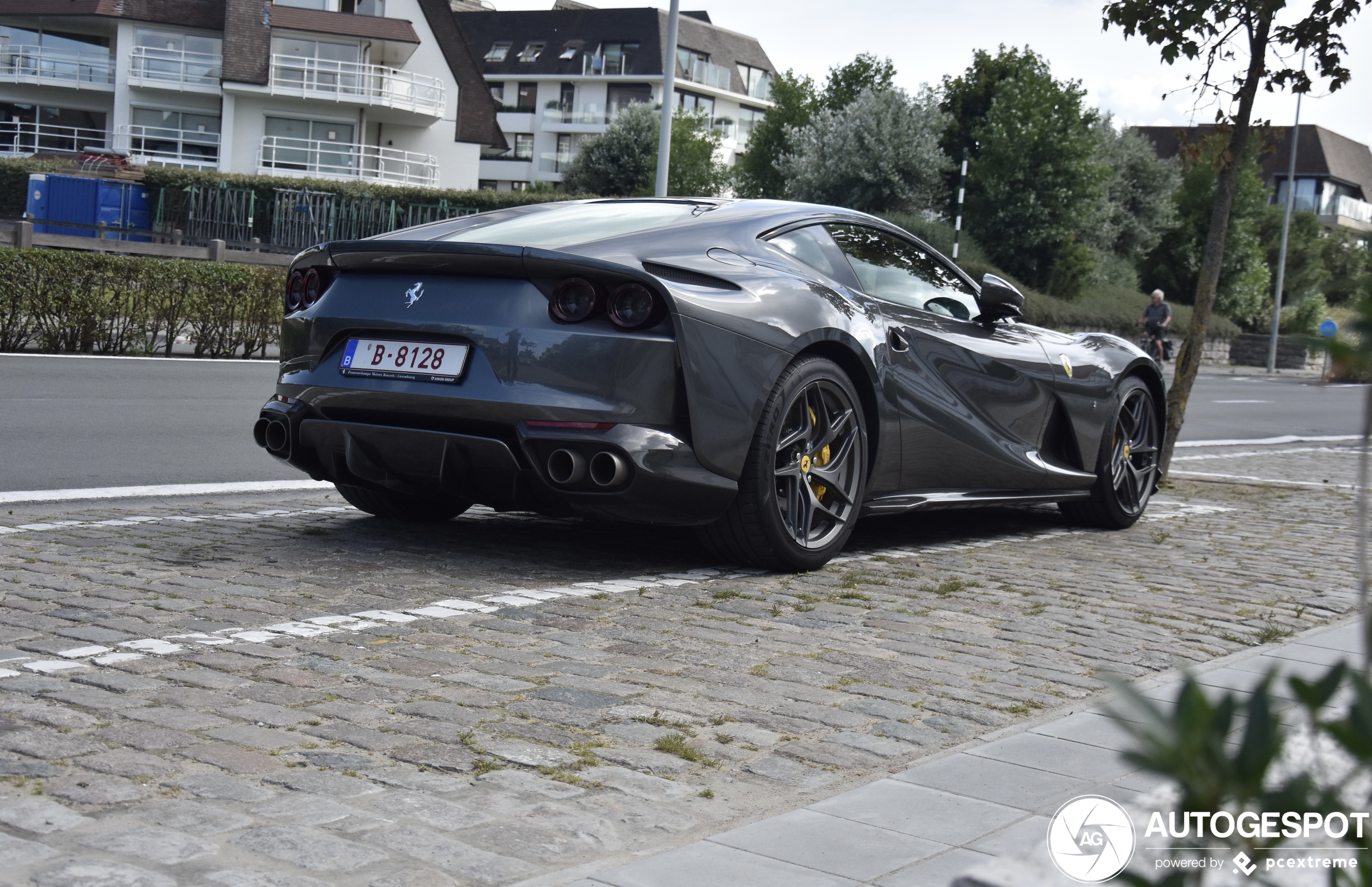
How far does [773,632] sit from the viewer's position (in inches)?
179

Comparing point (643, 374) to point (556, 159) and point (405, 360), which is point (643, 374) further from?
point (556, 159)

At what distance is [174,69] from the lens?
54.6 m

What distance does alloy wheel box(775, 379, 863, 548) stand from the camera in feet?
17.8

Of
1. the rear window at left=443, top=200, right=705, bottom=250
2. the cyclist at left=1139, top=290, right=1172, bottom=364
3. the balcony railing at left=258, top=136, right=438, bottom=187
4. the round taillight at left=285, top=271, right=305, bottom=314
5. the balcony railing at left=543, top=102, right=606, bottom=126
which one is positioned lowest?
the round taillight at left=285, top=271, right=305, bottom=314

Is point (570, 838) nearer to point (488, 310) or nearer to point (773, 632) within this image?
point (773, 632)

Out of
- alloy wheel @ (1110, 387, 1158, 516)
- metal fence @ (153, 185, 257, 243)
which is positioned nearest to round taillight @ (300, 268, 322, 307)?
alloy wheel @ (1110, 387, 1158, 516)

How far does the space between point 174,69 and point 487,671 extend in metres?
55.9

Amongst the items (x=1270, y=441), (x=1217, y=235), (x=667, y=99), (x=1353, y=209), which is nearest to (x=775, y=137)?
(x=1353, y=209)

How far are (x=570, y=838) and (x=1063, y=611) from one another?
10.0 feet

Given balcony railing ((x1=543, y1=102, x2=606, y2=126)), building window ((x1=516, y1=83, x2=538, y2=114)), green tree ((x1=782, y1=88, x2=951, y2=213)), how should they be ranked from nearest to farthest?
green tree ((x1=782, y1=88, x2=951, y2=213)), balcony railing ((x1=543, y1=102, x2=606, y2=126)), building window ((x1=516, y1=83, x2=538, y2=114))

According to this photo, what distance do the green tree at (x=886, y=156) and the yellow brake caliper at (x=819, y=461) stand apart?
42.5 meters

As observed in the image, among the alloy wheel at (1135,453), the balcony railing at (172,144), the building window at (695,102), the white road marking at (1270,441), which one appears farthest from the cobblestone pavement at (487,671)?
the building window at (695,102)

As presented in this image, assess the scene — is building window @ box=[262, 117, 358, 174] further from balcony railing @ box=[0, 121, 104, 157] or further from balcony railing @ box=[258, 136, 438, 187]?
balcony railing @ box=[0, 121, 104, 157]

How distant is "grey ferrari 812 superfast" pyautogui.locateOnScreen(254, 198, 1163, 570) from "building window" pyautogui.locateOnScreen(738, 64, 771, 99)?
312 feet
